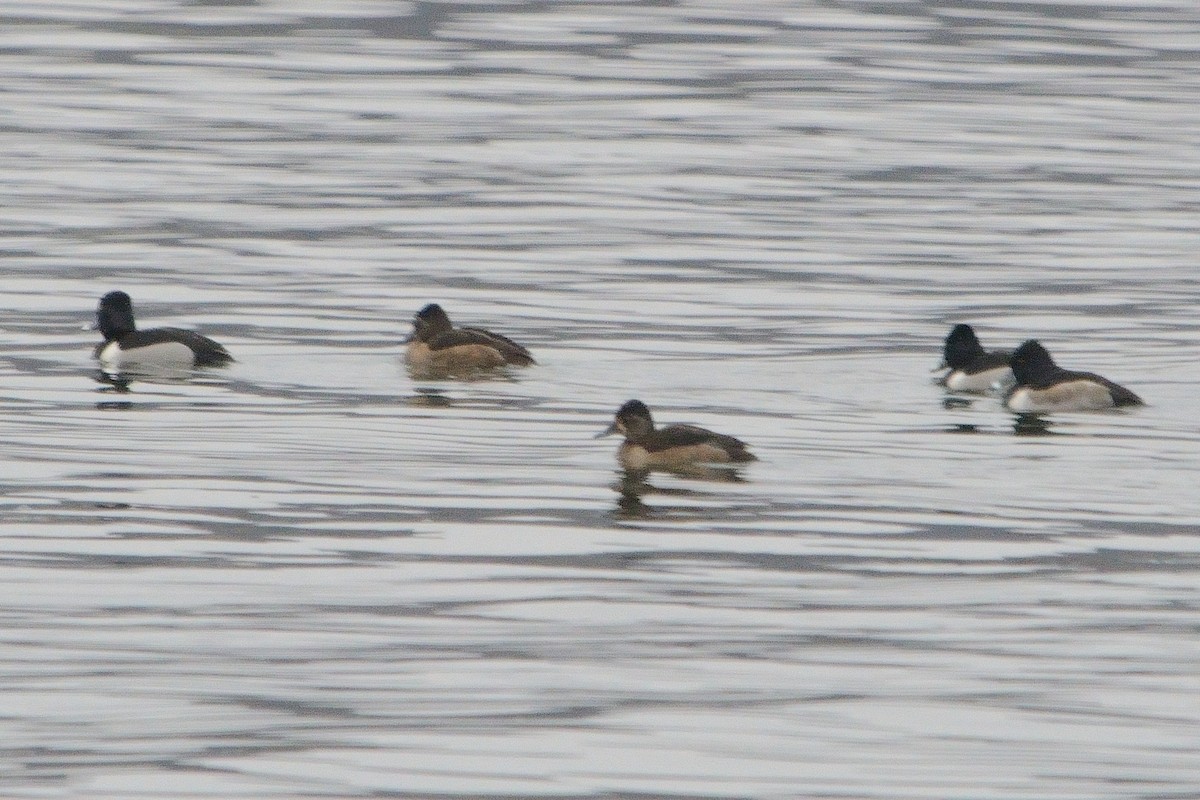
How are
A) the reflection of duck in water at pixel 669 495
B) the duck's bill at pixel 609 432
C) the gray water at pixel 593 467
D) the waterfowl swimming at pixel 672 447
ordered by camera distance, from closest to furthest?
the gray water at pixel 593 467, the reflection of duck in water at pixel 669 495, the waterfowl swimming at pixel 672 447, the duck's bill at pixel 609 432

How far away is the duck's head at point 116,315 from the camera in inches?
831

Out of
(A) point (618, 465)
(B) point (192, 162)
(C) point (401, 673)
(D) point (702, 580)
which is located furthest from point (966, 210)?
(C) point (401, 673)

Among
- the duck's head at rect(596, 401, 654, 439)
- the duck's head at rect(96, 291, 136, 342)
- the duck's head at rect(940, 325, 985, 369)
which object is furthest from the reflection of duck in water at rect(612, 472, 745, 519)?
the duck's head at rect(96, 291, 136, 342)

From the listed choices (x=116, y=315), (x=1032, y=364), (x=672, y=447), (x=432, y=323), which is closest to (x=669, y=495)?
(x=672, y=447)

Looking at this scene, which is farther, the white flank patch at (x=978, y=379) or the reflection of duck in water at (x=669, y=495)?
the white flank patch at (x=978, y=379)

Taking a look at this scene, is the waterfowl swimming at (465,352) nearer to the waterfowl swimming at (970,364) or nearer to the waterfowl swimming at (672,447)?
the waterfowl swimming at (970,364)

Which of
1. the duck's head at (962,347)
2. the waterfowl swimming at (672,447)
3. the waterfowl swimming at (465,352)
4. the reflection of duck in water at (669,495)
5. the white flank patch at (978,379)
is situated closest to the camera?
the reflection of duck in water at (669,495)

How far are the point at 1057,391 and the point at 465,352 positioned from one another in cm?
451

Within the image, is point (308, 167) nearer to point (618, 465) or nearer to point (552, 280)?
point (552, 280)

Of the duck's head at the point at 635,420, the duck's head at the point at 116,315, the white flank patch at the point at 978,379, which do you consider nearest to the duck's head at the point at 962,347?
the white flank patch at the point at 978,379

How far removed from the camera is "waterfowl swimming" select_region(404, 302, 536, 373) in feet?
65.6

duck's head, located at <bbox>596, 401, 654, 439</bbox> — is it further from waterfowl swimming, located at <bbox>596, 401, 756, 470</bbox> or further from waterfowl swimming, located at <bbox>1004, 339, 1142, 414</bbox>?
waterfowl swimming, located at <bbox>1004, 339, 1142, 414</bbox>

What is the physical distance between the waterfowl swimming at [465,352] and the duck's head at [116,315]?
2.45 m

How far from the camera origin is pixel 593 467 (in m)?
16.1
